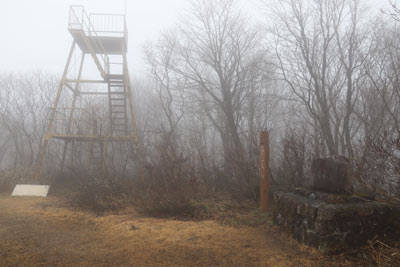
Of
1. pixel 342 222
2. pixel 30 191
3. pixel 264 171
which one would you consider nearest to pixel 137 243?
pixel 342 222

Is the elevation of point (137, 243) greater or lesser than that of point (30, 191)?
lesser

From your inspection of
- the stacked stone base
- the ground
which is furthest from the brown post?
the stacked stone base

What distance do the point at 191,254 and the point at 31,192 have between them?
7570 mm

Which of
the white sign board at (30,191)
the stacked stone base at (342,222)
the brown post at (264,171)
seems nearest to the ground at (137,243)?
the stacked stone base at (342,222)

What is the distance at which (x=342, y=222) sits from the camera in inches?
156

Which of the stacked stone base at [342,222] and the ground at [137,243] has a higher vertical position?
the stacked stone base at [342,222]

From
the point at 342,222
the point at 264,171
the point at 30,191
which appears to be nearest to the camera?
the point at 342,222

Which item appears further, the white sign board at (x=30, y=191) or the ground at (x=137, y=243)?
the white sign board at (x=30, y=191)

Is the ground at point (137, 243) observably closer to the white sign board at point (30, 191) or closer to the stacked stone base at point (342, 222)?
the stacked stone base at point (342, 222)

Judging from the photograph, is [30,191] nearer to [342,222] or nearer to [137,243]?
[137,243]

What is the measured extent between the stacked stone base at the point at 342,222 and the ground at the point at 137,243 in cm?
26

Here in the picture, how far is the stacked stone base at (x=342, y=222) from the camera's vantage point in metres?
3.96

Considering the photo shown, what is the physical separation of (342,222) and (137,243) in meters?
3.08

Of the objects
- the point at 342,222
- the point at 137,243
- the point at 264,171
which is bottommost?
the point at 137,243
